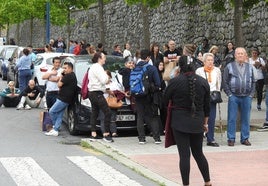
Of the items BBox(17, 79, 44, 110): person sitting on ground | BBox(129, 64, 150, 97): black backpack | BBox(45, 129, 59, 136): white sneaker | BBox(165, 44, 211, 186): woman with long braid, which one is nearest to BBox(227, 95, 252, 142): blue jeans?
BBox(129, 64, 150, 97): black backpack

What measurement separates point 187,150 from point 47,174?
7.84ft

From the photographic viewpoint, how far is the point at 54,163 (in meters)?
9.93

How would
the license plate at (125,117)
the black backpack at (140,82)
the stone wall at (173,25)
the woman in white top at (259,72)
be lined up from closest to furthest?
1. the black backpack at (140,82)
2. the license plate at (125,117)
3. the woman in white top at (259,72)
4. the stone wall at (173,25)

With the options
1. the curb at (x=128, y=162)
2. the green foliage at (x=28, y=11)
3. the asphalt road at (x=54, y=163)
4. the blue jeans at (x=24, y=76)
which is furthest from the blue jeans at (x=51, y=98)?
the green foliage at (x=28, y=11)

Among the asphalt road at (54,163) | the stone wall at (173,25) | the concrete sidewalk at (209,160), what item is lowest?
the asphalt road at (54,163)

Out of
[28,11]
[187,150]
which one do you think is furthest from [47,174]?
[28,11]

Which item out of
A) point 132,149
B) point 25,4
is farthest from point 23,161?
point 25,4

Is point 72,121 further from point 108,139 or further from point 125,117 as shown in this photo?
point 108,139

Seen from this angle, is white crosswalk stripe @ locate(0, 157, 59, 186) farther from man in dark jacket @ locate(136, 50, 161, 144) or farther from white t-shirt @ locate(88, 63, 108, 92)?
man in dark jacket @ locate(136, 50, 161, 144)

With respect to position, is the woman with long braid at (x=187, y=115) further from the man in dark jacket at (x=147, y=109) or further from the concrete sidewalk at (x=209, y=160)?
the man in dark jacket at (x=147, y=109)

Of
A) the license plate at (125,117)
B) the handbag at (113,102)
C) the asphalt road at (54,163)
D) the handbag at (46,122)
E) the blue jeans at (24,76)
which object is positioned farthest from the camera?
the blue jeans at (24,76)

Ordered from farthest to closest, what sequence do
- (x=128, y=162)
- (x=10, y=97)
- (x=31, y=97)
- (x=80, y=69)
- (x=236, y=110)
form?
(x=10, y=97) → (x=31, y=97) → (x=80, y=69) → (x=236, y=110) → (x=128, y=162)

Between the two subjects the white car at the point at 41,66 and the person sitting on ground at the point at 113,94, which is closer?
the person sitting on ground at the point at 113,94

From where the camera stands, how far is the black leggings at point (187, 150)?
301 inches
